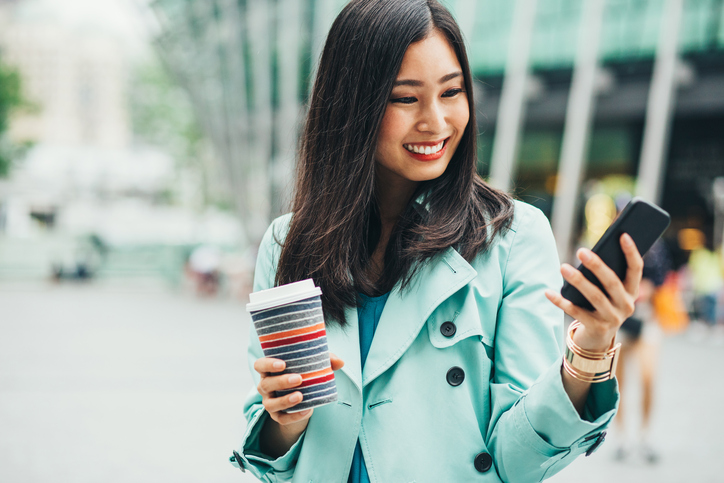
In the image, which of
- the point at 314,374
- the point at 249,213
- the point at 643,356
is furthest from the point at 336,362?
the point at 249,213

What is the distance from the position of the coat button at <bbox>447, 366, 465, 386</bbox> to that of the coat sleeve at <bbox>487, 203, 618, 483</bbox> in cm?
8

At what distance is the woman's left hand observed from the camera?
1075 mm

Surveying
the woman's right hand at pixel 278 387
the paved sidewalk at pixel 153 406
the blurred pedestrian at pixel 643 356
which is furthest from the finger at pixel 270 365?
the blurred pedestrian at pixel 643 356

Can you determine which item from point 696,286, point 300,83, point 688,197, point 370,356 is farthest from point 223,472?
point 688,197

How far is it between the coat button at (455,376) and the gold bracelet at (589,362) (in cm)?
29

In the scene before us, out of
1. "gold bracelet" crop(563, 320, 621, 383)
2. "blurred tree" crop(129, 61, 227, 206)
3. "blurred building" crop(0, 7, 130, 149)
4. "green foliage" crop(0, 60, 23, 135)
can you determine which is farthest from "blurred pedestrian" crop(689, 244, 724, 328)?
"blurred building" crop(0, 7, 130, 149)

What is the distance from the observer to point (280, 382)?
52.3 inches

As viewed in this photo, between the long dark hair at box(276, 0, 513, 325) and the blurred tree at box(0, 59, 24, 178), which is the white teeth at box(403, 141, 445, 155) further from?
the blurred tree at box(0, 59, 24, 178)

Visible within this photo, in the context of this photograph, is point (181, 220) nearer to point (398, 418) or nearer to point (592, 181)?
point (592, 181)

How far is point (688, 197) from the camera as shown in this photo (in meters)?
18.8

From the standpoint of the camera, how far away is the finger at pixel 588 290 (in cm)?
110

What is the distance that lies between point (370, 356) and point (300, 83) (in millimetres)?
18848

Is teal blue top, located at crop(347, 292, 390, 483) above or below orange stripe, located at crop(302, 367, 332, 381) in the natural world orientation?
Answer: above

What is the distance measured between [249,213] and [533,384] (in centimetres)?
2170
